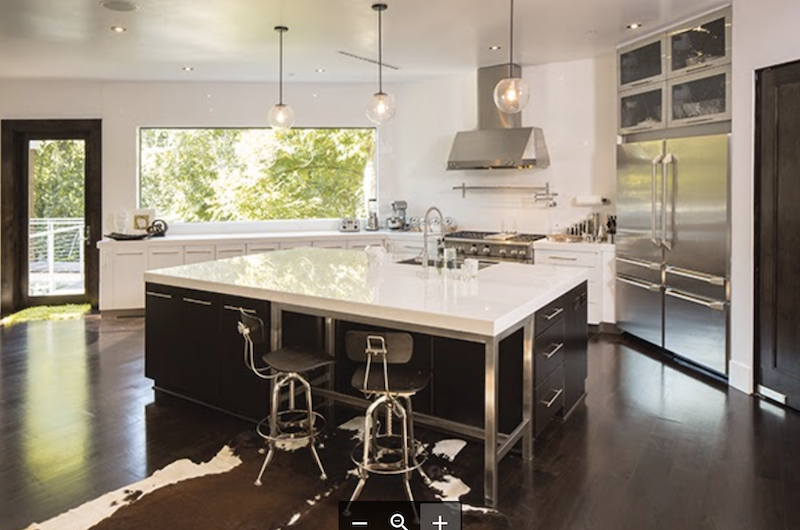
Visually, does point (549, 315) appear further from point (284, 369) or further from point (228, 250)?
point (228, 250)

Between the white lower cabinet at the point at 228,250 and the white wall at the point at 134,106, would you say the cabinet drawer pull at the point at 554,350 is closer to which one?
the white lower cabinet at the point at 228,250

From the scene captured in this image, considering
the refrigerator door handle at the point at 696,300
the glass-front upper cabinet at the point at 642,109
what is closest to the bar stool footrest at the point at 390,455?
the refrigerator door handle at the point at 696,300

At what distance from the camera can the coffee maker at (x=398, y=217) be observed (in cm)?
738

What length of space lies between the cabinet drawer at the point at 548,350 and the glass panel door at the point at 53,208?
248 inches

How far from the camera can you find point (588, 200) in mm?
6074

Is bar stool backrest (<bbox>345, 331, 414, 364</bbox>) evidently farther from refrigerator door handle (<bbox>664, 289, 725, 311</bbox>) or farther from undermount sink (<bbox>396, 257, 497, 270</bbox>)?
refrigerator door handle (<bbox>664, 289, 725, 311</bbox>)

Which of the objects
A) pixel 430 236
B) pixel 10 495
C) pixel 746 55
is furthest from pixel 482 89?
pixel 10 495

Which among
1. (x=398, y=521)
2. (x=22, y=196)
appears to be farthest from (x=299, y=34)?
(x=22, y=196)

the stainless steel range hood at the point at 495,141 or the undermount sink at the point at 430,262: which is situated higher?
the stainless steel range hood at the point at 495,141

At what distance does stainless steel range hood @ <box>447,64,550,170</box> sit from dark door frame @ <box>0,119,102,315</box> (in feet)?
14.4

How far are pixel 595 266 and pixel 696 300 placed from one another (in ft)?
4.02

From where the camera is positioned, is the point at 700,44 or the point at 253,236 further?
the point at 253,236

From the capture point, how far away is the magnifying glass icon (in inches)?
95.9

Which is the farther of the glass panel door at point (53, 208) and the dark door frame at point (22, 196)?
the glass panel door at point (53, 208)
